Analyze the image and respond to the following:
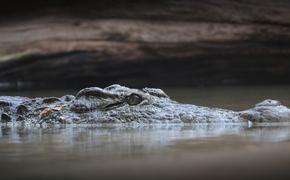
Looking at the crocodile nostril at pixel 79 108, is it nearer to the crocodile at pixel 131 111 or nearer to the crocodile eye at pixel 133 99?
the crocodile at pixel 131 111

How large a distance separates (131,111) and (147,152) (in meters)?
1.36

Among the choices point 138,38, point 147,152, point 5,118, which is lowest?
point 147,152

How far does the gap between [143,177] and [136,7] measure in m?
4.48

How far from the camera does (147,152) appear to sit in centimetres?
219

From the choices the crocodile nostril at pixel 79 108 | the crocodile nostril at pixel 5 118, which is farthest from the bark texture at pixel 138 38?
the crocodile nostril at pixel 79 108

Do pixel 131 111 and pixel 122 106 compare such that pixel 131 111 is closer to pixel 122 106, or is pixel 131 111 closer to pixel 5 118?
pixel 122 106

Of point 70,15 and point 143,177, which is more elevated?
point 70,15

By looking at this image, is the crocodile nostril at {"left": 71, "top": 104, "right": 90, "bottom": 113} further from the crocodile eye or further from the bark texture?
the bark texture

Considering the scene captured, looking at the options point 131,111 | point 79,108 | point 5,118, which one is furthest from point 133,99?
point 5,118

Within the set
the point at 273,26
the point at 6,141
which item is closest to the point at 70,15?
the point at 273,26

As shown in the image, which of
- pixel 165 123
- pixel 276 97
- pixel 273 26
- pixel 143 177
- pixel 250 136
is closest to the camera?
pixel 143 177

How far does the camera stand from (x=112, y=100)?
3.56 meters

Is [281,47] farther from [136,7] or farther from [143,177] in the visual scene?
[143,177]

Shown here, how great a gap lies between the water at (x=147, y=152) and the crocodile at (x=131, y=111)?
157 millimetres
